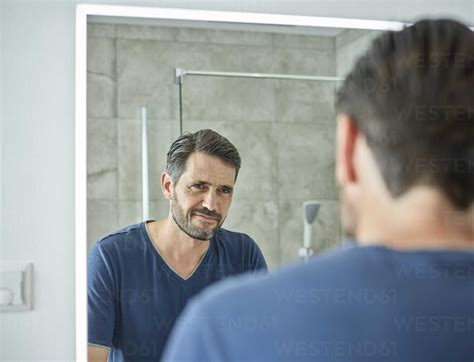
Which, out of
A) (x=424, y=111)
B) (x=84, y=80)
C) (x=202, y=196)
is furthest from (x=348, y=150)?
(x=84, y=80)

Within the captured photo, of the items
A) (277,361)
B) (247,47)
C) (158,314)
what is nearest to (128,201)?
(158,314)

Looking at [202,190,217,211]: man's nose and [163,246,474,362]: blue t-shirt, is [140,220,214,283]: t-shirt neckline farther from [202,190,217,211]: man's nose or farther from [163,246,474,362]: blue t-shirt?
[163,246,474,362]: blue t-shirt

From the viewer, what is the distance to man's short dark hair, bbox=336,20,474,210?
0.60 metres

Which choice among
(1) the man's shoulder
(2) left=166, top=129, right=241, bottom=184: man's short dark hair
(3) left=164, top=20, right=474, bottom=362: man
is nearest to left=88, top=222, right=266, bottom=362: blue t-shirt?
(1) the man's shoulder

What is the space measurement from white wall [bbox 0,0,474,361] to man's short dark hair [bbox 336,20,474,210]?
0.69 meters

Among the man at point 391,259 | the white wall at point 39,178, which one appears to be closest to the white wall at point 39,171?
the white wall at point 39,178

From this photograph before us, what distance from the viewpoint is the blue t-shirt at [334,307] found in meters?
0.57

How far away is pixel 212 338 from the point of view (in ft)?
1.88

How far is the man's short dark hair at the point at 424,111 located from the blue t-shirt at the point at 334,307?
0.22 ft

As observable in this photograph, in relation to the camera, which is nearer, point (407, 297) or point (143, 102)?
point (407, 297)

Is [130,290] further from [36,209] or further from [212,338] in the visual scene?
[212,338]

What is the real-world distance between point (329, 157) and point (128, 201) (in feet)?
1.22

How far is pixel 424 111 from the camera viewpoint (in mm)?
630

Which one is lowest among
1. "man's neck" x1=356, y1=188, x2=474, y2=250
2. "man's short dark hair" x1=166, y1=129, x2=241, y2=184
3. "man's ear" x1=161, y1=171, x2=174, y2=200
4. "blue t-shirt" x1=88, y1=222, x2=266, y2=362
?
"blue t-shirt" x1=88, y1=222, x2=266, y2=362
